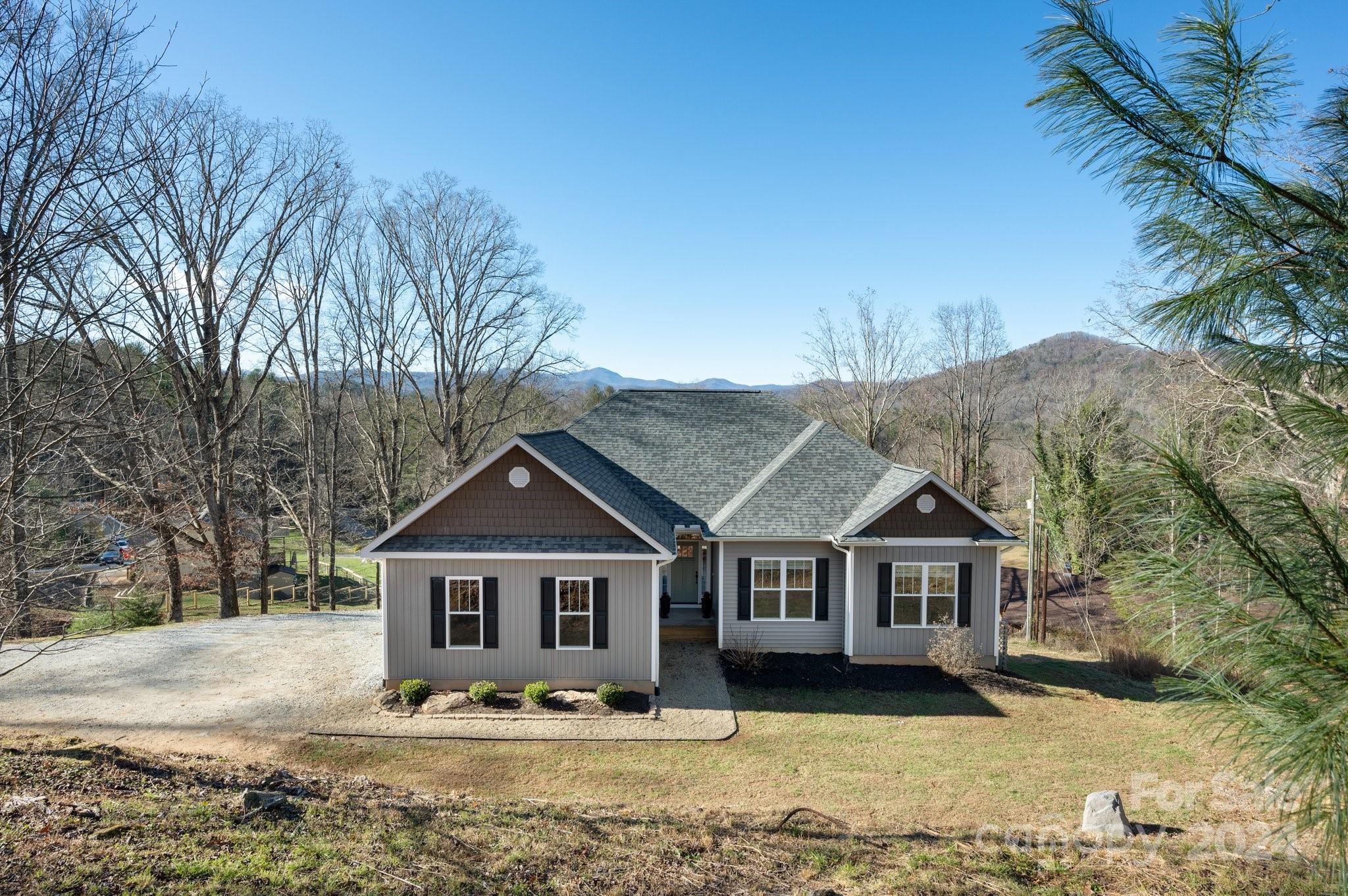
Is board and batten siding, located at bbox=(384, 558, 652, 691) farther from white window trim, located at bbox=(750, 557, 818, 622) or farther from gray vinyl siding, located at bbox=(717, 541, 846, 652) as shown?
white window trim, located at bbox=(750, 557, 818, 622)

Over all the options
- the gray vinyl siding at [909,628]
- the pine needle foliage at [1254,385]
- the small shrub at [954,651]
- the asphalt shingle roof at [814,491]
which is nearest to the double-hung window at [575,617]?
the asphalt shingle roof at [814,491]

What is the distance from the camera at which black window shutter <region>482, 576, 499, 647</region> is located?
1320 centimetres

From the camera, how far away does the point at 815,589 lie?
52.5 feet

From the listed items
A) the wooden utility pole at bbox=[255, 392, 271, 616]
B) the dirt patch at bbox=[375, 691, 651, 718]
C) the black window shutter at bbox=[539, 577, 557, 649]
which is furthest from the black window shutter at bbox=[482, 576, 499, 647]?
the wooden utility pole at bbox=[255, 392, 271, 616]

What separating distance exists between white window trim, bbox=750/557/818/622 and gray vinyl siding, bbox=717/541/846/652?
48 mm

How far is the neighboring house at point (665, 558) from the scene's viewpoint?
13.2 metres

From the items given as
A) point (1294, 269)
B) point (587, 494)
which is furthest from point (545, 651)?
point (1294, 269)

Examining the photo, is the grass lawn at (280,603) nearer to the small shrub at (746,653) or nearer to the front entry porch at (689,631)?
→ the front entry porch at (689,631)

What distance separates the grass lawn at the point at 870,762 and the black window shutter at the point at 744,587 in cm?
263

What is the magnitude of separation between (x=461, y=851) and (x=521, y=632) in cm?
637

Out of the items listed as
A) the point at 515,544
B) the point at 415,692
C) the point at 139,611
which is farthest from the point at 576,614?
the point at 139,611

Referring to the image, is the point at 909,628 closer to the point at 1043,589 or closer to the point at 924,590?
the point at 924,590

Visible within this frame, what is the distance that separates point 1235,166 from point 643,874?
24.4 feet

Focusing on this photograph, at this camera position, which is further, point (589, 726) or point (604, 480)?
point (604, 480)
